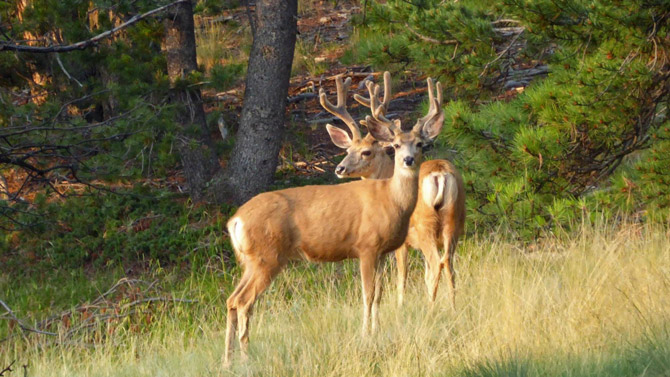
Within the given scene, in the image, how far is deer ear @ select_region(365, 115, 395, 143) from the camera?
661 centimetres

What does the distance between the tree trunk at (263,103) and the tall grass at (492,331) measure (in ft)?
12.1

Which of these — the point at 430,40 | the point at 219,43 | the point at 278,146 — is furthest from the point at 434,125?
the point at 219,43

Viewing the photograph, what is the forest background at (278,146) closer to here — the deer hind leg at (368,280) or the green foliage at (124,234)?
the green foliage at (124,234)

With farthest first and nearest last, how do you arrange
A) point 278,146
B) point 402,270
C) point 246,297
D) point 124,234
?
1. point 278,146
2. point 124,234
3. point 402,270
4. point 246,297

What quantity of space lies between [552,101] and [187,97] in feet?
17.3

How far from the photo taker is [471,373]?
487cm

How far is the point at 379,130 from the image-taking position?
666 cm

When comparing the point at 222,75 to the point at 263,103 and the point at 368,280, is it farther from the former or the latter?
the point at 368,280

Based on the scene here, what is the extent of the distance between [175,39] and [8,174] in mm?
3565

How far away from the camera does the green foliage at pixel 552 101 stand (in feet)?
25.1

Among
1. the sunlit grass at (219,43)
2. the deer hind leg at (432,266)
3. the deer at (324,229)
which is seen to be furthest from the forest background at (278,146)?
the sunlit grass at (219,43)

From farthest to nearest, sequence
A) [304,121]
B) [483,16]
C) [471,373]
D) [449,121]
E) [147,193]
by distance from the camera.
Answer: [304,121], [147,193], [483,16], [449,121], [471,373]

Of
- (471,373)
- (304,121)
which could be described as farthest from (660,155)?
(304,121)

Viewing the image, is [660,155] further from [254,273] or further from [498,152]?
[254,273]
